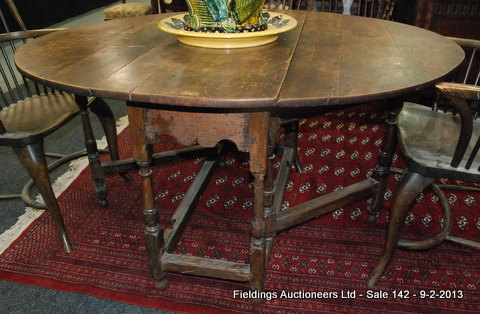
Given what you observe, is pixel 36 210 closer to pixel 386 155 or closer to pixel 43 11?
pixel 386 155

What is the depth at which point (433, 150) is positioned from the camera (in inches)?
50.6

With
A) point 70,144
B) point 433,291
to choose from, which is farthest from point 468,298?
point 70,144

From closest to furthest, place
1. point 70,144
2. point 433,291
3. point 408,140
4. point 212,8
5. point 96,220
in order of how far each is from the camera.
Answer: point 212,8
point 408,140
point 433,291
point 96,220
point 70,144

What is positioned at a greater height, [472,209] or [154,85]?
[154,85]

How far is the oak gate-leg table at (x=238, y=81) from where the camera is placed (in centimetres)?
96

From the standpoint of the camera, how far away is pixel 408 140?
134 centimetres

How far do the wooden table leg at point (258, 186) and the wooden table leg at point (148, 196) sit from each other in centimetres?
33

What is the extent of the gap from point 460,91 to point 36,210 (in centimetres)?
185

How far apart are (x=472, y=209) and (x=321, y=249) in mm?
822

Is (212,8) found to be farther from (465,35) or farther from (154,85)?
(465,35)

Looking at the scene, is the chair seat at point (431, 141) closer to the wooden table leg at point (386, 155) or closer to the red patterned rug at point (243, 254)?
the wooden table leg at point (386, 155)

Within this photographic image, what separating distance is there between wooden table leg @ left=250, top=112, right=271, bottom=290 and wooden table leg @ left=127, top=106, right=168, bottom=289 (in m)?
0.33

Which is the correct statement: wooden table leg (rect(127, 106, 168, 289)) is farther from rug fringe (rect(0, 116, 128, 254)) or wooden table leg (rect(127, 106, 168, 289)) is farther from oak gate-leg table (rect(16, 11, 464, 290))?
rug fringe (rect(0, 116, 128, 254))

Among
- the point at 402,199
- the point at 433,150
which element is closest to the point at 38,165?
the point at 402,199
